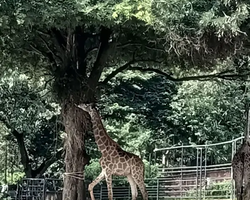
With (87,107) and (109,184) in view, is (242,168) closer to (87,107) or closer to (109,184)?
(109,184)

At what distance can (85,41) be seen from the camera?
11.6 m

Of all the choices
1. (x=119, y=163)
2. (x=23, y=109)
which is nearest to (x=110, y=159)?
(x=119, y=163)

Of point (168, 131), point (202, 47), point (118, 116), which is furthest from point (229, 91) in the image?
point (202, 47)

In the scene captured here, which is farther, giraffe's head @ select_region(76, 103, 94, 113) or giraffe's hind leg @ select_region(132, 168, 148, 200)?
giraffe's hind leg @ select_region(132, 168, 148, 200)

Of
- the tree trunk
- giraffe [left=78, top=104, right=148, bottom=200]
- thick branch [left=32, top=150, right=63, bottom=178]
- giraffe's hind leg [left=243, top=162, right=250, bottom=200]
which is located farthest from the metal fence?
the tree trunk

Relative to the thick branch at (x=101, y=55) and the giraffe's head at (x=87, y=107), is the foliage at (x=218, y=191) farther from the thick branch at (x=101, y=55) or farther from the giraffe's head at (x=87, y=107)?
the giraffe's head at (x=87, y=107)

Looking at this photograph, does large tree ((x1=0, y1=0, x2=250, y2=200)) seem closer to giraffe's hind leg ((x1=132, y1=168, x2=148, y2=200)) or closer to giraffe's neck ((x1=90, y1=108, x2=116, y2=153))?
giraffe's neck ((x1=90, y1=108, x2=116, y2=153))

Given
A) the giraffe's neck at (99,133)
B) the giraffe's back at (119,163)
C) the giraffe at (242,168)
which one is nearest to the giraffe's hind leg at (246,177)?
the giraffe at (242,168)

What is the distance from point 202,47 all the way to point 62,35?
3.43 metres

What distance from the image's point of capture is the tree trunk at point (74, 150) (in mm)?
10305

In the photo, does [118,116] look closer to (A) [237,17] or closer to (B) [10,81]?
(B) [10,81]

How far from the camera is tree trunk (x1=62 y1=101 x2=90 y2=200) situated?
10.3 metres

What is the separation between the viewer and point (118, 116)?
57.8ft

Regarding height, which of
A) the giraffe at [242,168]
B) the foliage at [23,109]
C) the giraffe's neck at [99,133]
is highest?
the foliage at [23,109]
